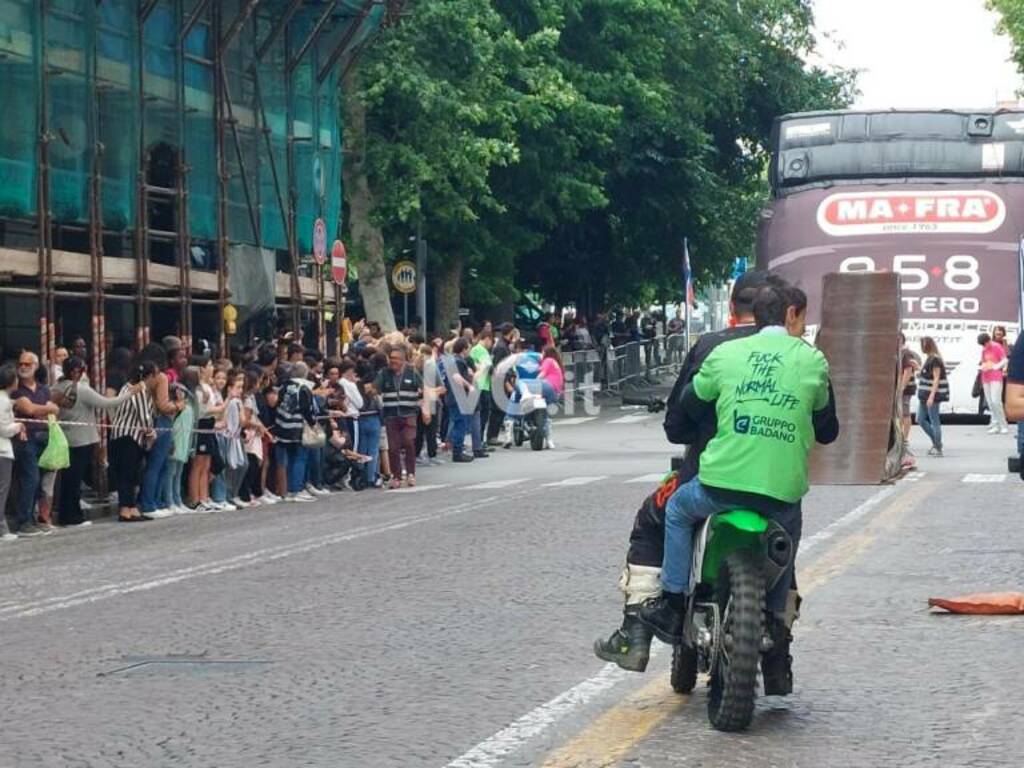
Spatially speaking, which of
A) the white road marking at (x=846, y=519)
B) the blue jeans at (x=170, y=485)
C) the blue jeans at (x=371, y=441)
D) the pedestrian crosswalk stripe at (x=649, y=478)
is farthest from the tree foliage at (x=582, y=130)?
the white road marking at (x=846, y=519)

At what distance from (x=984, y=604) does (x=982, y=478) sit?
12.8 m

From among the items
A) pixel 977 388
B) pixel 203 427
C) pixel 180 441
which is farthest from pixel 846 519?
pixel 977 388

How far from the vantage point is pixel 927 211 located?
29.2 meters

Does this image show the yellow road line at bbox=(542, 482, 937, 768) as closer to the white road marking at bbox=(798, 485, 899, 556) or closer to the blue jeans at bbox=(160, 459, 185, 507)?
the white road marking at bbox=(798, 485, 899, 556)

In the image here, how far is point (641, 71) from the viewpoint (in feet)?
157

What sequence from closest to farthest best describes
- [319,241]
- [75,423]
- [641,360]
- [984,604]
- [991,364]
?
[984,604], [75,423], [319,241], [991,364], [641,360]

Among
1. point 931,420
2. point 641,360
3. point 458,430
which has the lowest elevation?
point 458,430

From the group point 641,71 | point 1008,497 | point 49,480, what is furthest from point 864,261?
point 641,71

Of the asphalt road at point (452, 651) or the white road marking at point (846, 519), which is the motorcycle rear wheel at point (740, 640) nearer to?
the asphalt road at point (452, 651)

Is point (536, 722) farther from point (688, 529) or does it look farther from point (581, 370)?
point (581, 370)

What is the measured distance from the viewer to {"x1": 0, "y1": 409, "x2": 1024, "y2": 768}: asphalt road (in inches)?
322

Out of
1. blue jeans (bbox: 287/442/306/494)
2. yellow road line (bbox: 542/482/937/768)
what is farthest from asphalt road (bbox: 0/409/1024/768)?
blue jeans (bbox: 287/442/306/494)

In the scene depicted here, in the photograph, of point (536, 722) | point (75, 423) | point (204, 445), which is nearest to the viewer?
point (536, 722)

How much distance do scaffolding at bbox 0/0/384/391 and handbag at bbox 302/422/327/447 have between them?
2488 mm
